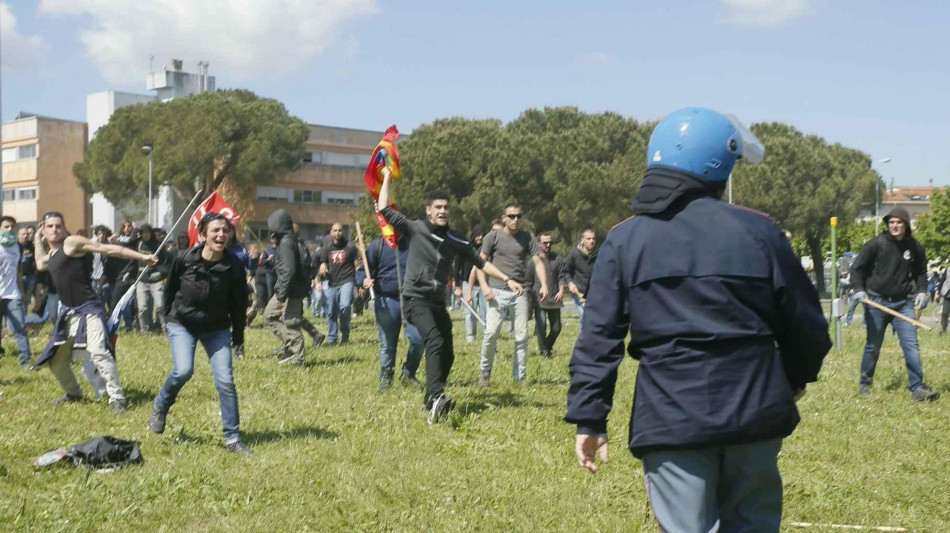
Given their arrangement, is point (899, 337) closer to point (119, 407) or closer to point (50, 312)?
point (119, 407)

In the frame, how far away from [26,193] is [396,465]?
3342 inches

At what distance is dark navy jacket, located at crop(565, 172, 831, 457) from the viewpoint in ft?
11.0

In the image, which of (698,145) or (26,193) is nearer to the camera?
(698,145)

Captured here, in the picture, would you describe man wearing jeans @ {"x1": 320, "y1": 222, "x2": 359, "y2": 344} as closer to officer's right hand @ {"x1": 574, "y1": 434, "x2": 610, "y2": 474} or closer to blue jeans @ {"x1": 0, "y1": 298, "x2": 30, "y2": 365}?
blue jeans @ {"x1": 0, "y1": 298, "x2": 30, "y2": 365}

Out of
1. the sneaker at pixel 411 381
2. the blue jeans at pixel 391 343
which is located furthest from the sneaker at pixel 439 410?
the sneaker at pixel 411 381

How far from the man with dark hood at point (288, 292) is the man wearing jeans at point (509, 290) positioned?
106 inches

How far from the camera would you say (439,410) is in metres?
9.02

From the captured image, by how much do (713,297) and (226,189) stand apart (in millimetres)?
66481

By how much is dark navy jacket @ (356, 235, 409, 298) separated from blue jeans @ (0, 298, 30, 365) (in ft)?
15.0

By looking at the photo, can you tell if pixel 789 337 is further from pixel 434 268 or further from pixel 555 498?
pixel 434 268

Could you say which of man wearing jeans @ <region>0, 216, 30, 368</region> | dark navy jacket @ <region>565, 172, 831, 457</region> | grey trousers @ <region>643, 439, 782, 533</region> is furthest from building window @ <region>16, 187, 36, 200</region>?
grey trousers @ <region>643, 439, 782, 533</region>

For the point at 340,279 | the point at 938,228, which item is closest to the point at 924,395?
the point at 340,279

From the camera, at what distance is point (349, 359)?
14.6 metres

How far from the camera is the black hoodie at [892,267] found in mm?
10898
